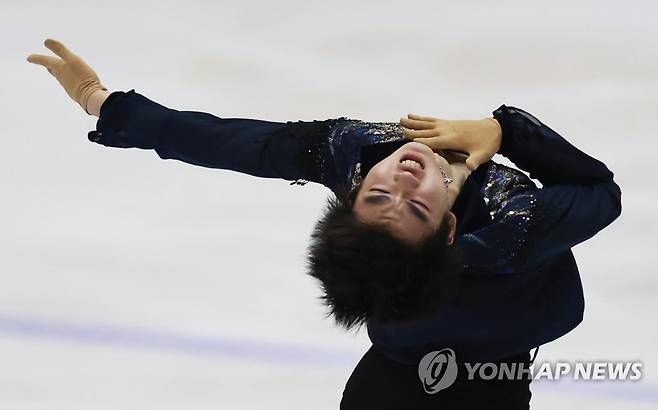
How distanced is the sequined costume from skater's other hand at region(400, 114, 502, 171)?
0.03 meters

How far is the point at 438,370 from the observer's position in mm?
2424

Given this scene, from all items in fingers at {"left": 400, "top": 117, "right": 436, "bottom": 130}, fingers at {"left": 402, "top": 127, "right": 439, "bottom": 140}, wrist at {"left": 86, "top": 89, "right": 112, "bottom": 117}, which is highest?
wrist at {"left": 86, "top": 89, "right": 112, "bottom": 117}

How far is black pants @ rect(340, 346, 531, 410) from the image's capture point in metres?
2.47

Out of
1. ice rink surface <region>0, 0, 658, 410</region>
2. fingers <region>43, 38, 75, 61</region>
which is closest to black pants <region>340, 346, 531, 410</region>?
ice rink surface <region>0, 0, 658, 410</region>

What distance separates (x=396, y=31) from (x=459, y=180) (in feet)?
7.49

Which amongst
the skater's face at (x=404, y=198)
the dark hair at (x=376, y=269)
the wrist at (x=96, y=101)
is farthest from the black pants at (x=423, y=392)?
the wrist at (x=96, y=101)

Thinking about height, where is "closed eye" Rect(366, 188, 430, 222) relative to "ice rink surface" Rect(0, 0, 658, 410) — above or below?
below

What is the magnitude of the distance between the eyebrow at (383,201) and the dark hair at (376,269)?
0.11 ft

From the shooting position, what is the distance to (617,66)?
4.32 metres

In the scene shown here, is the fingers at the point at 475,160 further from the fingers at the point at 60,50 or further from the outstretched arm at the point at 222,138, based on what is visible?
the fingers at the point at 60,50

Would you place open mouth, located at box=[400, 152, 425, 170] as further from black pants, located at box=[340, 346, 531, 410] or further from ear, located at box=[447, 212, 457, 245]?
black pants, located at box=[340, 346, 531, 410]

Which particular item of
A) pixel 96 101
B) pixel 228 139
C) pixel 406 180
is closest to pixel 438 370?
pixel 406 180

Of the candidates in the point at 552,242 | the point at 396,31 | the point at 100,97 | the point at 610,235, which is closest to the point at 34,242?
the point at 100,97

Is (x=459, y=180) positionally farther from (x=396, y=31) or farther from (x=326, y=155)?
(x=396, y=31)
